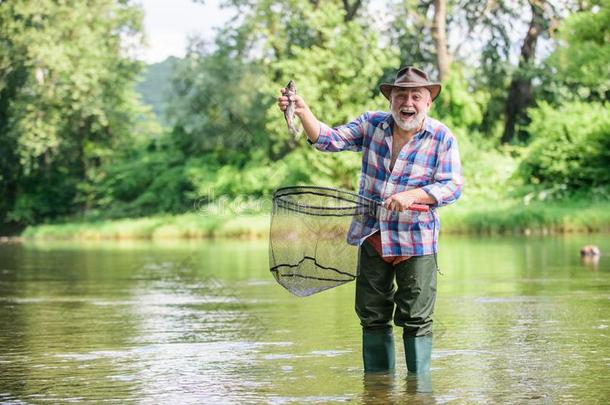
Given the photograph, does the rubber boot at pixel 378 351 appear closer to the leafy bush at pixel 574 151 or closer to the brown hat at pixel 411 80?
the brown hat at pixel 411 80

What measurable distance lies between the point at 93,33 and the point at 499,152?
55.0 feet

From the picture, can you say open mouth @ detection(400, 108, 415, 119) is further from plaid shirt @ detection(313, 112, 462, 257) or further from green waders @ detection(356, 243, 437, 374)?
green waders @ detection(356, 243, 437, 374)

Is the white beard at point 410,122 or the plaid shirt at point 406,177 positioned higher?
the white beard at point 410,122

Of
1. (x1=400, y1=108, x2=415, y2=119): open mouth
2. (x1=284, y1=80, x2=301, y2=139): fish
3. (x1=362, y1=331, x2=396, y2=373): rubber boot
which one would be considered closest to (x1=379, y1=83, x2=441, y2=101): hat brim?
(x1=400, y1=108, x2=415, y2=119): open mouth

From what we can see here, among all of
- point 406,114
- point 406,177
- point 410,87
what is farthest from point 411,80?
point 406,177

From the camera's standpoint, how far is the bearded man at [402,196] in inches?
274

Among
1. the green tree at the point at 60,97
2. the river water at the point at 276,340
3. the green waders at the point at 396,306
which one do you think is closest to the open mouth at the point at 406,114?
the green waders at the point at 396,306

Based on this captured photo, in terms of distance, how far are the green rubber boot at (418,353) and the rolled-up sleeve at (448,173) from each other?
29.7 inches

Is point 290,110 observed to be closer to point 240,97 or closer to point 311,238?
point 311,238

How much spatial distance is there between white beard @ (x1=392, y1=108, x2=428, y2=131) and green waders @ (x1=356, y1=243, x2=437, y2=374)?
0.70m

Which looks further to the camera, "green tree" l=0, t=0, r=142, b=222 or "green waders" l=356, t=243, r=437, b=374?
"green tree" l=0, t=0, r=142, b=222

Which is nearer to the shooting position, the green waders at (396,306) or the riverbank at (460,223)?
the green waders at (396,306)

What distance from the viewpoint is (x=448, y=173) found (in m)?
7.02

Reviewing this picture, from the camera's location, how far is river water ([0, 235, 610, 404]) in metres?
6.70
